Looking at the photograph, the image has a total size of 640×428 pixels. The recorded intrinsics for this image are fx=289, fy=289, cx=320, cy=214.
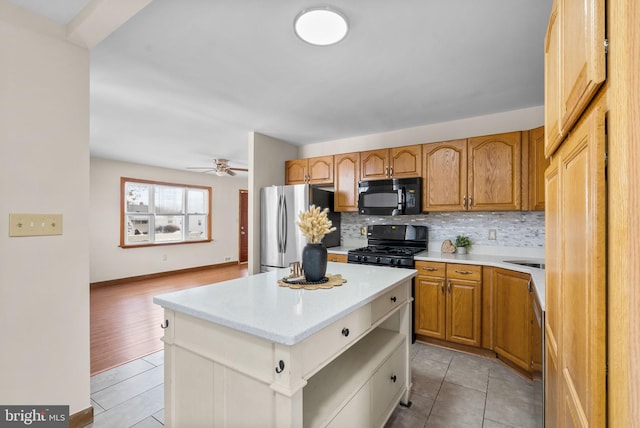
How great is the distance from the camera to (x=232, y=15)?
165 cm

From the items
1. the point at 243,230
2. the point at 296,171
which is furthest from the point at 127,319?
the point at 243,230

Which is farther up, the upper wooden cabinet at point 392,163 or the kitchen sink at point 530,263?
the upper wooden cabinet at point 392,163

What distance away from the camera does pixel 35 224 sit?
1.61 metres

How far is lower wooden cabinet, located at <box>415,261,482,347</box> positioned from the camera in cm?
272

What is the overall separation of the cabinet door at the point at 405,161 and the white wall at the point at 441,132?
13.4 inches

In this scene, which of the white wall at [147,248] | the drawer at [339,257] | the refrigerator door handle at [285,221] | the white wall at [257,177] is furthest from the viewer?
the white wall at [147,248]

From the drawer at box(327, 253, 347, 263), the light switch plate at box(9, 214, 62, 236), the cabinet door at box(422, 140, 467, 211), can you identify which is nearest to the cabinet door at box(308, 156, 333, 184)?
the drawer at box(327, 253, 347, 263)

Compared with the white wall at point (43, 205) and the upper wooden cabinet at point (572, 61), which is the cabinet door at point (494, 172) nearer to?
the upper wooden cabinet at point (572, 61)

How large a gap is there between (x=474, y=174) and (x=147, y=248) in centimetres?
610

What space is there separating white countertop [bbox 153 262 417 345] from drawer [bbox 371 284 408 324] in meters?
0.08

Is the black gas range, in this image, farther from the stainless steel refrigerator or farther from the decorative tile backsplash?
the stainless steel refrigerator

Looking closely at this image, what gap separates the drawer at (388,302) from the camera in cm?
153

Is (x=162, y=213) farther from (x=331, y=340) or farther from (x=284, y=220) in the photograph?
(x=331, y=340)

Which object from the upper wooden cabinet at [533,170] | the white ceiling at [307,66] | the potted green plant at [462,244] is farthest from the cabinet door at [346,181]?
the upper wooden cabinet at [533,170]
